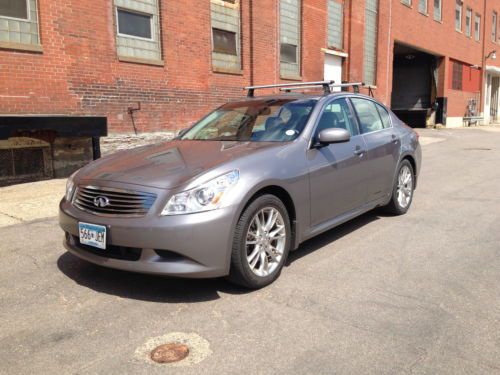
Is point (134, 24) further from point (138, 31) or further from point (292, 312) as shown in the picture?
point (292, 312)

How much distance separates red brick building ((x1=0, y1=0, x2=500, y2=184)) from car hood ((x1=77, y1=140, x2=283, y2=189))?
4651mm

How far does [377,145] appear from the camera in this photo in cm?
560

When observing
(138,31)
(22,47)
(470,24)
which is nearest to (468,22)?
(470,24)

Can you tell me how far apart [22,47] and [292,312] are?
8.00 metres

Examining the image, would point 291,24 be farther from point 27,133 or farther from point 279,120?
point 279,120

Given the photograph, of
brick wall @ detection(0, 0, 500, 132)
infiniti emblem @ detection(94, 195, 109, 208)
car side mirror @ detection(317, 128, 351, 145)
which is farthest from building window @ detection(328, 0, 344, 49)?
infiniti emblem @ detection(94, 195, 109, 208)

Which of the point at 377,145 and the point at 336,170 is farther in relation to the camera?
the point at 377,145

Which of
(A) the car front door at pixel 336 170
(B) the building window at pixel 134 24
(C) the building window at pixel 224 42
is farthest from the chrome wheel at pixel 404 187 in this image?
(C) the building window at pixel 224 42

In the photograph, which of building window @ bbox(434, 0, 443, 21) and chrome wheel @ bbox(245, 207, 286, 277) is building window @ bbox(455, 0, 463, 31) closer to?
building window @ bbox(434, 0, 443, 21)

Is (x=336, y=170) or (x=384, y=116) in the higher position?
(x=384, y=116)

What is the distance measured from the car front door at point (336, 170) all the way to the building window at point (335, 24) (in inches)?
552

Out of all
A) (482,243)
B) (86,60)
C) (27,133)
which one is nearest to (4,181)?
(27,133)

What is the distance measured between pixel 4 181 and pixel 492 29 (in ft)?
121

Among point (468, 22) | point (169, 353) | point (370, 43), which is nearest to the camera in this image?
point (169, 353)
